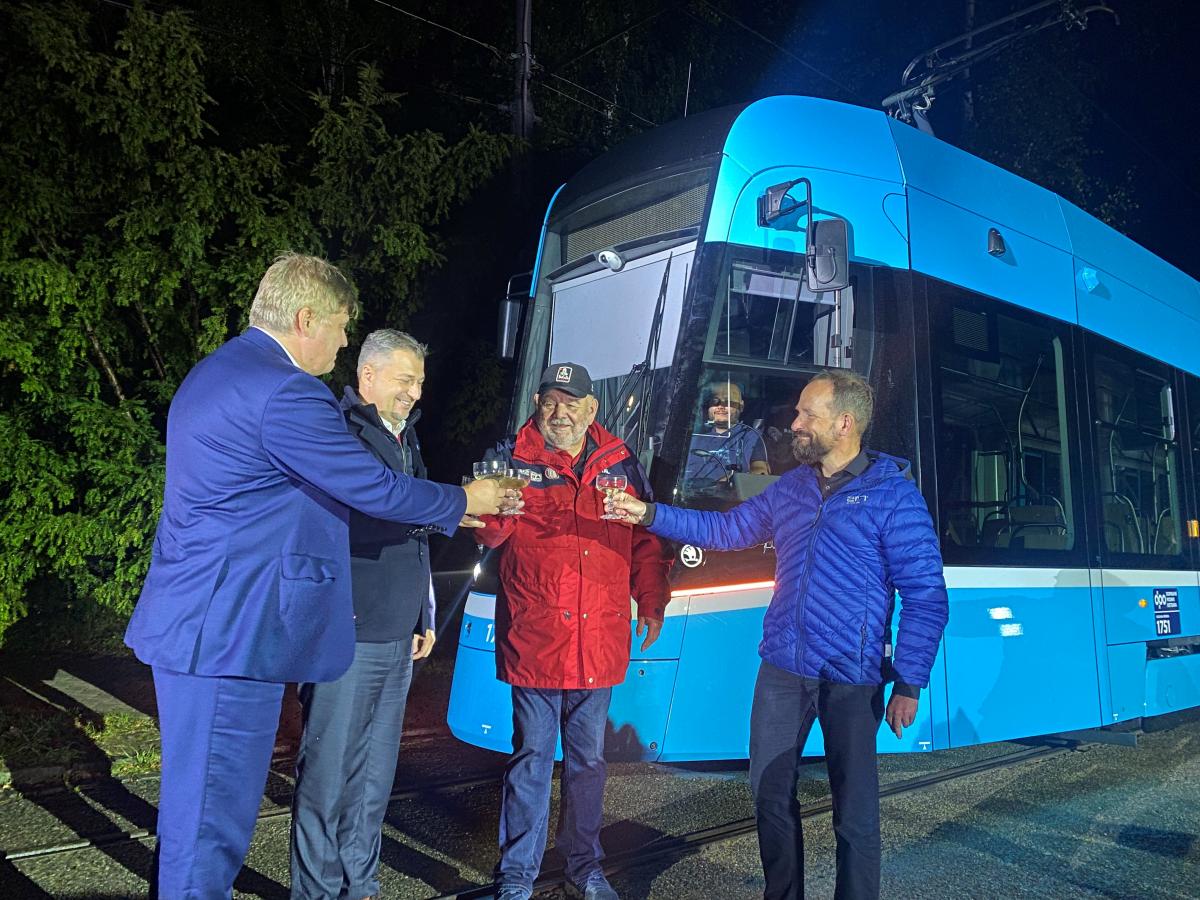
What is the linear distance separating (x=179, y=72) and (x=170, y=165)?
620 millimetres

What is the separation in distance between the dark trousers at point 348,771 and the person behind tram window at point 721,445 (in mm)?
1754

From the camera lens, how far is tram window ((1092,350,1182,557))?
641 cm

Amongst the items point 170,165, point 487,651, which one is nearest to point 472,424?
point 170,165

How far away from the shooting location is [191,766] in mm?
2680

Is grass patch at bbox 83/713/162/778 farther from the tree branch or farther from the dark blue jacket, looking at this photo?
the dark blue jacket

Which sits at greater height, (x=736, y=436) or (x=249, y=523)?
(x=736, y=436)

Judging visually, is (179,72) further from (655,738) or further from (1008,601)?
(1008,601)

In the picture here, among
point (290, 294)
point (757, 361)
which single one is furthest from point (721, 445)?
point (290, 294)

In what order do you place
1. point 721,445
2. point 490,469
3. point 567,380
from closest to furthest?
point 490,469, point 567,380, point 721,445

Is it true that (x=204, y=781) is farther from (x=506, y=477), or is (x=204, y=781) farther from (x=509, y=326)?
(x=509, y=326)

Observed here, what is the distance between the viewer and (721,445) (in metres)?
4.84

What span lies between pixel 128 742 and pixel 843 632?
15.9 ft

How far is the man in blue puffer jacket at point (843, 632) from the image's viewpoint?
3389mm

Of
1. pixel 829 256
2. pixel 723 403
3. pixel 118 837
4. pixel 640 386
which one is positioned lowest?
pixel 118 837
